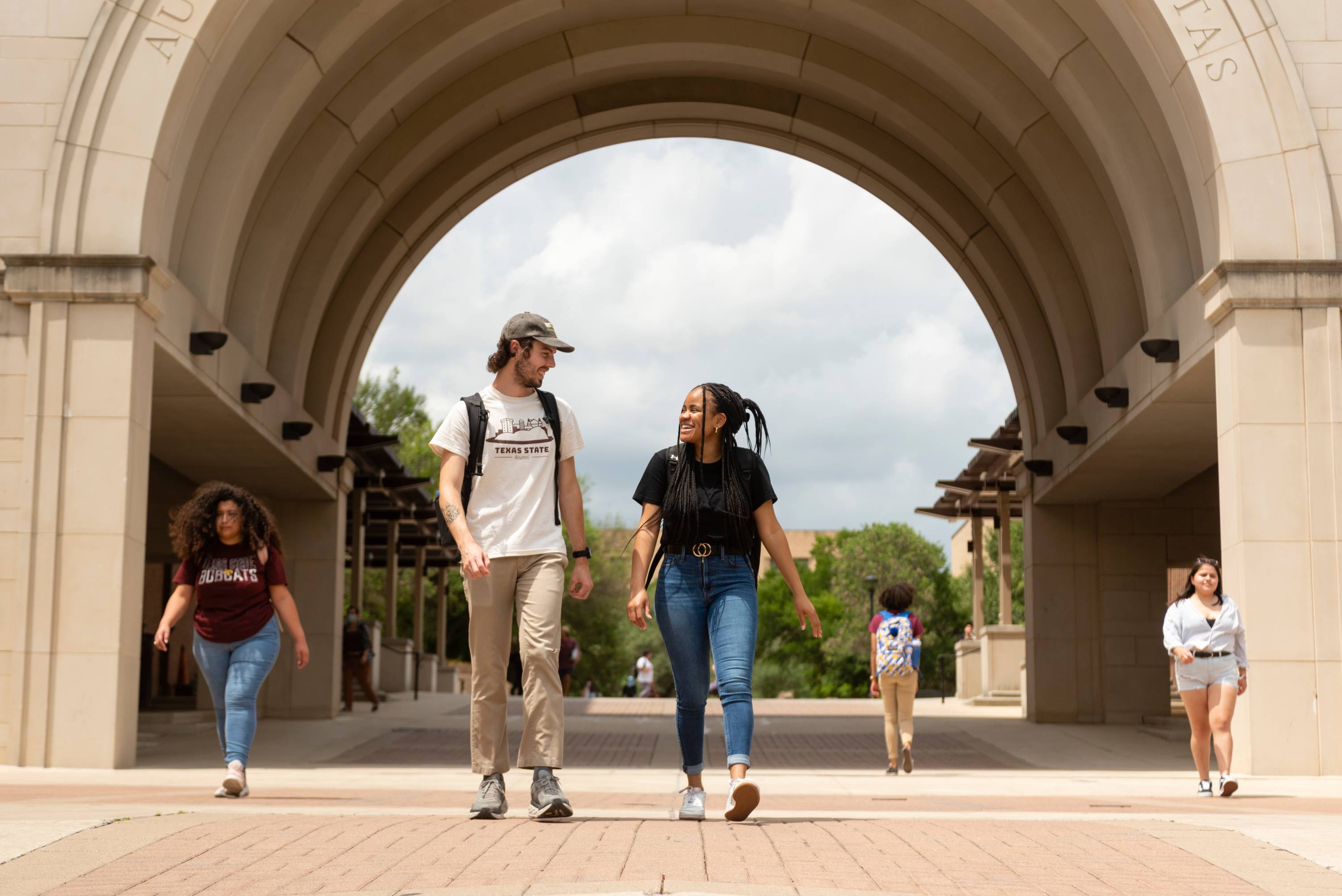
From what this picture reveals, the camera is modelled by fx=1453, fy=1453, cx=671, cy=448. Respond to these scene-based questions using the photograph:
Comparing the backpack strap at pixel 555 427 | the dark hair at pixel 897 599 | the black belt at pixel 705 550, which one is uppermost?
the backpack strap at pixel 555 427

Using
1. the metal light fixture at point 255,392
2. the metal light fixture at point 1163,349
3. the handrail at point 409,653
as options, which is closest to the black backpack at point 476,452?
the metal light fixture at point 1163,349

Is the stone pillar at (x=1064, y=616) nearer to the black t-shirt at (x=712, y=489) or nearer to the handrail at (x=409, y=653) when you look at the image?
the handrail at (x=409, y=653)

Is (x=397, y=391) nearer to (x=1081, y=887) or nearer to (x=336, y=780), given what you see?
(x=336, y=780)

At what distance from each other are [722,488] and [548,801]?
1.52m

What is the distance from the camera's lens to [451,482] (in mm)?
6066

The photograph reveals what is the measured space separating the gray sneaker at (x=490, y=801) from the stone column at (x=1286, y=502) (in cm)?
699

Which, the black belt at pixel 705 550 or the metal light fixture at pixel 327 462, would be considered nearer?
the black belt at pixel 705 550

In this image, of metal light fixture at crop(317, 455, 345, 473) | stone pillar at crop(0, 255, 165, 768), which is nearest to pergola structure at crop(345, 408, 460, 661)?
metal light fixture at crop(317, 455, 345, 473)

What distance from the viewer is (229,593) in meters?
7.75

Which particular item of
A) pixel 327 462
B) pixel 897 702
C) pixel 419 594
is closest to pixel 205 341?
pixel 327 462

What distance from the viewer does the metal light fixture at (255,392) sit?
14.9 meters

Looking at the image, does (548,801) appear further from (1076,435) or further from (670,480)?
(1076,435)

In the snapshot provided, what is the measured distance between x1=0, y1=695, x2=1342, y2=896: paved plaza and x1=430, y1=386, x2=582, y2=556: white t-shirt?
118cm

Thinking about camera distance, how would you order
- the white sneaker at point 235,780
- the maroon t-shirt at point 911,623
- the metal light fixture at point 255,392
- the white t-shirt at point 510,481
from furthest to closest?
the metal light fixture at point 255,392, the maroon t-shirt at point 911,623, the white sneaker at point 235,780, the white t-shirt at point 510,481
